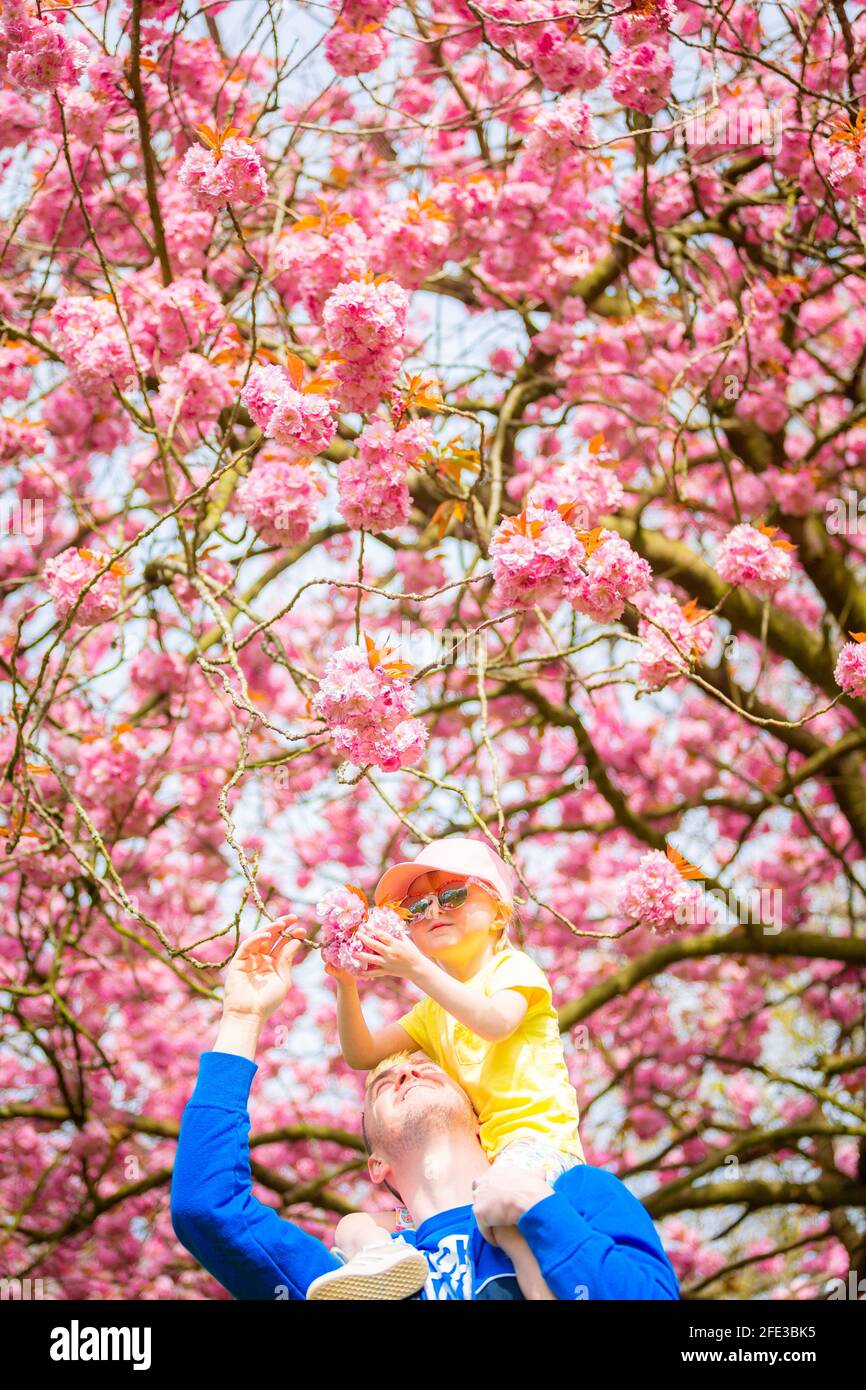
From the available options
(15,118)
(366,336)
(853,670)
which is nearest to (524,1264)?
(853,670)

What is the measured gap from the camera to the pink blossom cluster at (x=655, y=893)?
9.96 ft

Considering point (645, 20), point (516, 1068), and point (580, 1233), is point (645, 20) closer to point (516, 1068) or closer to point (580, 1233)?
point (516, 1068)

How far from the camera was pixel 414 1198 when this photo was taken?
2.37 m

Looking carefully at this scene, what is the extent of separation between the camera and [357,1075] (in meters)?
6.65

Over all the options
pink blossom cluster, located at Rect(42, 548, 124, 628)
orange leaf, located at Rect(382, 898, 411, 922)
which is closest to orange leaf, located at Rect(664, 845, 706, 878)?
orange leaf, located at Rect(382, 898, 411, 922)

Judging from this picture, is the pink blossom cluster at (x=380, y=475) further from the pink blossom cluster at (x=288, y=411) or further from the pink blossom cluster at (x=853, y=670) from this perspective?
the pink blossom cluster at (x=853, y=670)

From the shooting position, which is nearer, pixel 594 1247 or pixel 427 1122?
pixel 594 1247

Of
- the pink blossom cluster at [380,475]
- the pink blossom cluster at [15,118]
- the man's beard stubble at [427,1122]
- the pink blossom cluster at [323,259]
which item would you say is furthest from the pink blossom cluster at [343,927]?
the pink blossom cluster at [15,118]

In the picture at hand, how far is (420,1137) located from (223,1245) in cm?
34

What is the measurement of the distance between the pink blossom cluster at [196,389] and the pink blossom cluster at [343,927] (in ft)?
5.30

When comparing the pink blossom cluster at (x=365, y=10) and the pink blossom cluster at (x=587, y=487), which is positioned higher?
the pink blossom cluster at (x=365, y=10)

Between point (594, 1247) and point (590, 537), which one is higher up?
point (590, 537)

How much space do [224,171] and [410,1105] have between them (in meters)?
1.83
